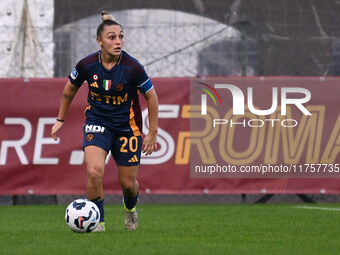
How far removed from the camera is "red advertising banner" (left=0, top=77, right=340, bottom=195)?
12.3m

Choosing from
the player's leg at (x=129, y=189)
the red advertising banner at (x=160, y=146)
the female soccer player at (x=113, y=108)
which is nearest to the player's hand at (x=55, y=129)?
the female soccer player at (x=113, y=108)

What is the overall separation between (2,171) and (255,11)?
422 cm

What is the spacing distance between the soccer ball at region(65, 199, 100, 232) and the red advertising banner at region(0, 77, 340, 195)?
4.56m

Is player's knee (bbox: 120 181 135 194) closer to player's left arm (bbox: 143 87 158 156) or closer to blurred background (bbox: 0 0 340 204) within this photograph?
player's left arm (bbox: 143 87 158 156)

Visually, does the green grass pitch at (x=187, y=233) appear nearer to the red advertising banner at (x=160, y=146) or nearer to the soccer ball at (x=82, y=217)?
the soccer ball at (x=82, y=217)

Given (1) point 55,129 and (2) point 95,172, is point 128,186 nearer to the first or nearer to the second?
(2) point 95,172

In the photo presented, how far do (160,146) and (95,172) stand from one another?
15.0ft

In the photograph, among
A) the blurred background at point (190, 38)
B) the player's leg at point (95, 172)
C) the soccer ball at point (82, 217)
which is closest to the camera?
the soccer ball at point (82, 217)

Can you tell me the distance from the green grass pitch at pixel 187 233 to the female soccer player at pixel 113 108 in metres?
0.57

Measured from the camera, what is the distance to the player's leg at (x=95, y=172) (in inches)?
307

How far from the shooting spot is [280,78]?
1240 centimetres

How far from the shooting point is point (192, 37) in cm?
1296

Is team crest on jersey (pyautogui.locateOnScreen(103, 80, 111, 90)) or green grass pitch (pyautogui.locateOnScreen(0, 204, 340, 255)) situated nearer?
green grass pitch (pyautogui.locateOnScreen(0, 204, 340, 255))

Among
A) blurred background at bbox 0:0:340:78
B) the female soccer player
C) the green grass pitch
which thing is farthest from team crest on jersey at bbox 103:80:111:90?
blurred background at bbox 0:0:340:78
